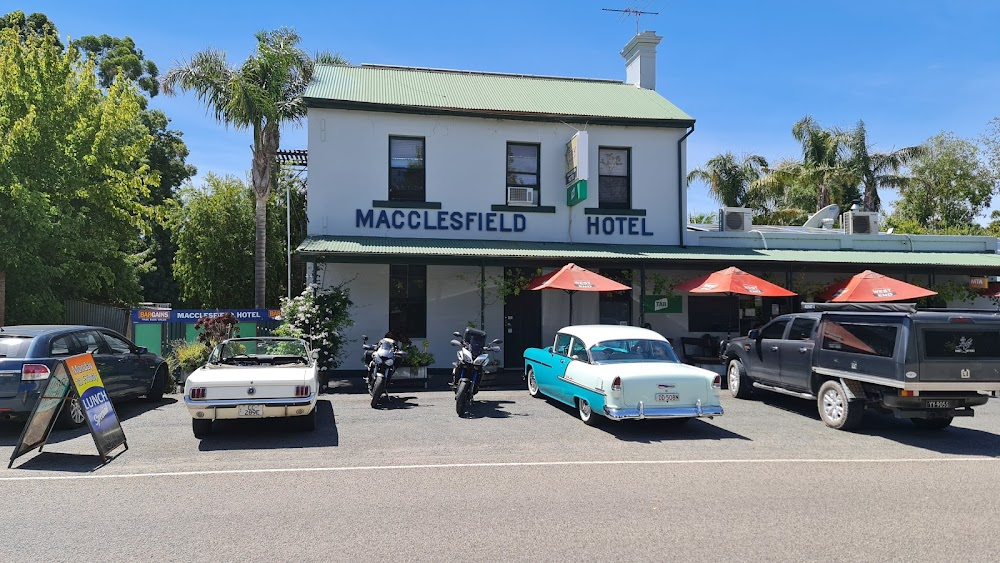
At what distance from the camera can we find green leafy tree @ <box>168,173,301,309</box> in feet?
86.6

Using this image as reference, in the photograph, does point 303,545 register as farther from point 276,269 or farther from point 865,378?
point 276,269

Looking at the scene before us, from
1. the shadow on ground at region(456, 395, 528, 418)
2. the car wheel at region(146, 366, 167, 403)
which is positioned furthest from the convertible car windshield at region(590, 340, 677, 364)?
the car wheel at region(146, 366, 167, 403)

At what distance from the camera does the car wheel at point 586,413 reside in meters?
9.77

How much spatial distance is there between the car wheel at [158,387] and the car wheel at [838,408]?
11557 mm

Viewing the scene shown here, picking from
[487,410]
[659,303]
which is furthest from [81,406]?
[659,303]

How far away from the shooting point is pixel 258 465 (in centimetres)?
741

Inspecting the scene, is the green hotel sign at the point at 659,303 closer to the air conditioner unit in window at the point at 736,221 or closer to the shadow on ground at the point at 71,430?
the air conditioner unit in window at the point at 736,221

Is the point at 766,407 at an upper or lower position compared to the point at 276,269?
lower

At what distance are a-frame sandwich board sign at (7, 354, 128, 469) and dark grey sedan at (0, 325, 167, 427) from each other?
26 centimetres

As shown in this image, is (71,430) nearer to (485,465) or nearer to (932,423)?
(485,465)

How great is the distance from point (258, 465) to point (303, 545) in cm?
285

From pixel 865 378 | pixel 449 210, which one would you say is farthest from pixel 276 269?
pixel 865 378

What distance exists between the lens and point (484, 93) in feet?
60.5

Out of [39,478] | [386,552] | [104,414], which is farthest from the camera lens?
[104,414]
